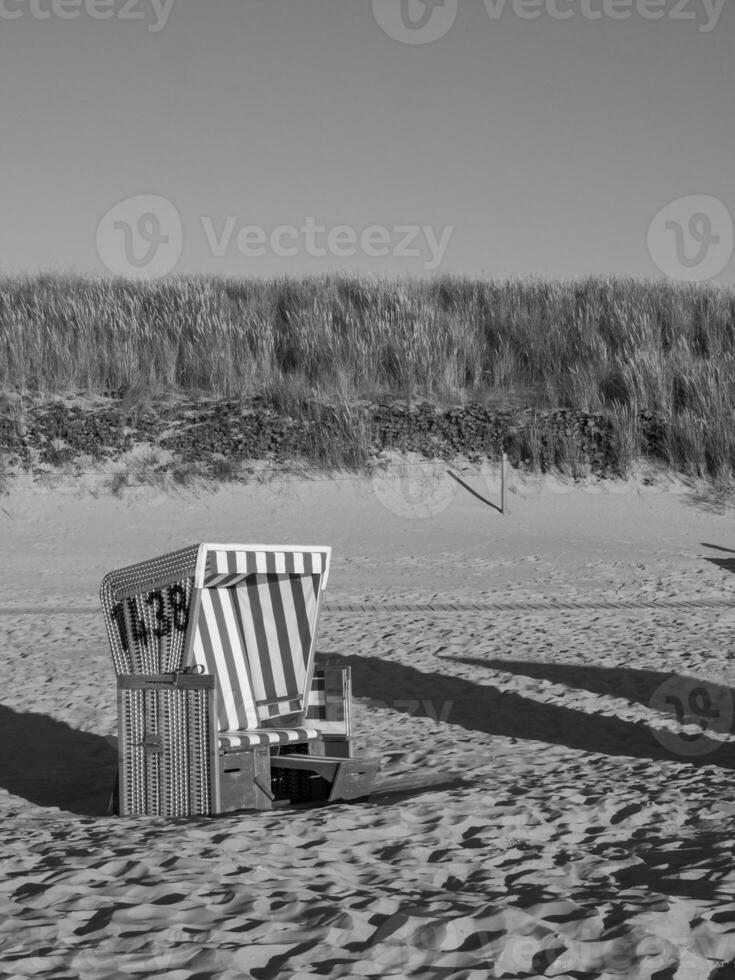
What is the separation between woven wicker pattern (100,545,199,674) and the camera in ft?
18.7

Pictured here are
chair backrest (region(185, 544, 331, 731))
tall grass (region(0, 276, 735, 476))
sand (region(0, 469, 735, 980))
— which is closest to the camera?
sand (region(0, 469, 735, 980))

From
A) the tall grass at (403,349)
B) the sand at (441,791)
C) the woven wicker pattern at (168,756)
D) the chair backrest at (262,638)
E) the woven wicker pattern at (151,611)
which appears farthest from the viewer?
the tall grass at (403,349)

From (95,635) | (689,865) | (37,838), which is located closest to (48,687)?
(95,635)

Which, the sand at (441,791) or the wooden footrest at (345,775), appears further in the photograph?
the wooden footrest at (345,775)

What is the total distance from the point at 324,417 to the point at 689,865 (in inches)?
520

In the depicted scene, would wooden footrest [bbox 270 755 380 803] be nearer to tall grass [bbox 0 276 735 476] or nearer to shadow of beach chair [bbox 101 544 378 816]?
shadow of beach chair [bbox 101 544 378 816]

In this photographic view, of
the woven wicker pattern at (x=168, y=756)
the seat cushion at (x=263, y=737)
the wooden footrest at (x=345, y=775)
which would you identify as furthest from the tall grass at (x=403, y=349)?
the woven wicker pattern at (x=168, y=756)

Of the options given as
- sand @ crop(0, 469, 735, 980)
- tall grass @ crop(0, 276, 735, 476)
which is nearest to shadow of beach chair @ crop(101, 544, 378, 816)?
sand @ crop(0, 469, 735, 980)

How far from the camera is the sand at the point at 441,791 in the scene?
139 inches

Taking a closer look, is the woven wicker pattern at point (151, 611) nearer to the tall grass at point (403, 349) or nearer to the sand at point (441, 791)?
the sand at point (441, 791)

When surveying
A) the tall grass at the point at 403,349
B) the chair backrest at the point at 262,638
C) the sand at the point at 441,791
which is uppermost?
the tall grass at the point at 403,349

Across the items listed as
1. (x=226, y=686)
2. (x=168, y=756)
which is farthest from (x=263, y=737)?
(x=168, y=756)

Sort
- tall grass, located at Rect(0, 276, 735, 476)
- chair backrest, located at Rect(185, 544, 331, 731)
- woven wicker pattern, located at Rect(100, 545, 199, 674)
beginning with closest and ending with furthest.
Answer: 1. woven wicker pattern, located at Rect(100, 545, 199, 674)
2. chair backrest, located at Rect(185, 544, 331, 731)
3. tall grass, located at Rect(0, 276, 735, 476)

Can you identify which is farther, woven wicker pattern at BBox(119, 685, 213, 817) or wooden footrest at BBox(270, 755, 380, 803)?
wooden footrest at BBox(270, 755, 380, 803)
